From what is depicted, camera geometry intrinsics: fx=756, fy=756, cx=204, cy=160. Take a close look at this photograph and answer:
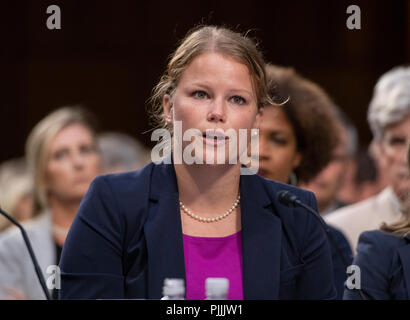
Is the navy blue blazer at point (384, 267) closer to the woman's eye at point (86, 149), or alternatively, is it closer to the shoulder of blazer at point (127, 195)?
the shoulder of blazer at point (127, 195)

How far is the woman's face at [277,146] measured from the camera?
2.81m

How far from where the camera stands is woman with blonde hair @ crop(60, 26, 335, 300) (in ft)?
6.30

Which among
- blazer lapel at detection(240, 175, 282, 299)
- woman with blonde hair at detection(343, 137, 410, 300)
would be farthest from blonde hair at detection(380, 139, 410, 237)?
blazer lapel at detection(240, 175, 282, 299)

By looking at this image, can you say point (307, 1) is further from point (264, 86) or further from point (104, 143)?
point (264, 86)

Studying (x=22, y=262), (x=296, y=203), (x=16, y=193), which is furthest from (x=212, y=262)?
(x=16, y=193)

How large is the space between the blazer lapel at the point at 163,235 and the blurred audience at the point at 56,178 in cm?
164

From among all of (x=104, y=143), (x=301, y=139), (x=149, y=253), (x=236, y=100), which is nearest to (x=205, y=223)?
(x=149, y=253)

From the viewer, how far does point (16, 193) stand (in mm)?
5020

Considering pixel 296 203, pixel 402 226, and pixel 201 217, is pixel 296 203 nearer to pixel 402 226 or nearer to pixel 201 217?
Result: pixel 201 217

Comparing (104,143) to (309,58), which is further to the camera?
(309,58)

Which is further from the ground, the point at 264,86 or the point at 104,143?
the point at 264,86

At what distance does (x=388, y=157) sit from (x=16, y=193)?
2.56 meters
